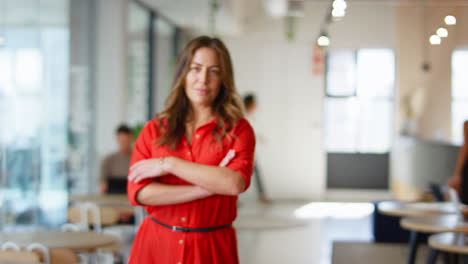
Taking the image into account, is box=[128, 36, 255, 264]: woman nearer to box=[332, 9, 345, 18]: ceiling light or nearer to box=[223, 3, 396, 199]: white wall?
box=[332, 9, 345, 18]: ceiling light

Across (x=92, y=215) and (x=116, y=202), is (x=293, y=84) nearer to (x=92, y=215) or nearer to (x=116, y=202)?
(x=116, y=202)

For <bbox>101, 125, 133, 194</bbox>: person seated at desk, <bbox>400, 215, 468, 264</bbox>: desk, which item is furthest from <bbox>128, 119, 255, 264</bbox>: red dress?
<bbox>101, 125, 133, 194</bbox>: person seated at desk

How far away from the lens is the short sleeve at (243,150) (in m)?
2.24

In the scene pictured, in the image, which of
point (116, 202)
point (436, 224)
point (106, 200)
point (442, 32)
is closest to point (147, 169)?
point (442, 32)

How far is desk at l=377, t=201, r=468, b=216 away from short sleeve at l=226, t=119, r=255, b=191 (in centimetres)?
328

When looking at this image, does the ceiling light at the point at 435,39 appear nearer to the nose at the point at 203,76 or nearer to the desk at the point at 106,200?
the nose at the point at 203,76

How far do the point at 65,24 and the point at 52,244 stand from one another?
413cm

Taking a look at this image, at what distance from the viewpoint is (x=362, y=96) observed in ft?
46.6

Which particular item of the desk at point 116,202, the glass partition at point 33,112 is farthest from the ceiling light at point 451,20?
the glass partition at point 33,112

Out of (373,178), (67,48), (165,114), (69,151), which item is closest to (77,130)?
(69,151)

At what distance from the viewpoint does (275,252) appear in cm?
781

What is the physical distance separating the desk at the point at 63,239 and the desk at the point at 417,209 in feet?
8.17

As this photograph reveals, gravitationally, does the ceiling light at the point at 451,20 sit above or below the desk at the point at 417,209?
above

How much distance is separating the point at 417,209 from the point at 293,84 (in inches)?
313
